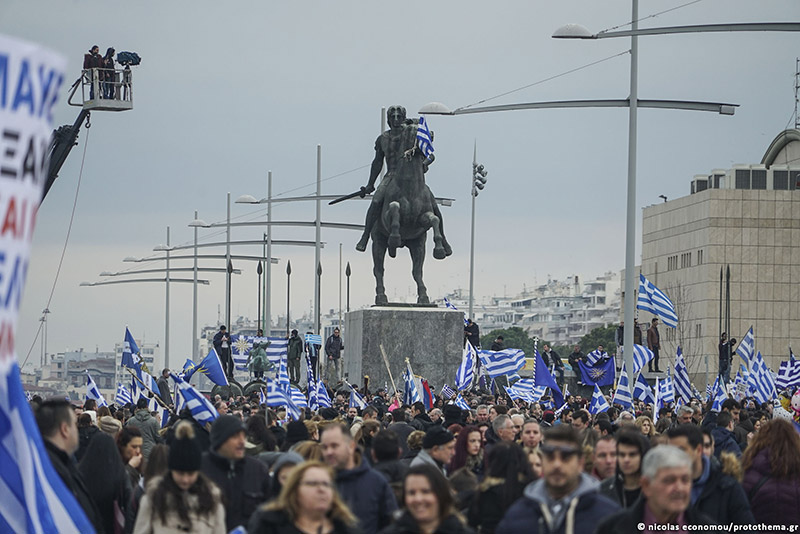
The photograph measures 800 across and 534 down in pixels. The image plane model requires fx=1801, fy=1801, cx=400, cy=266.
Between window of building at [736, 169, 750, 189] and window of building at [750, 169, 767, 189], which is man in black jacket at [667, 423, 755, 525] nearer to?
window of building at [750, 169, 767, 189]

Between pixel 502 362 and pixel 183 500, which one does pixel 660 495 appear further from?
pixel 502 362

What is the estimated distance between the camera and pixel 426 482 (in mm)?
8070

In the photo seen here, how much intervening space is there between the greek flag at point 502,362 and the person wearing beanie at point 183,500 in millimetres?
21561

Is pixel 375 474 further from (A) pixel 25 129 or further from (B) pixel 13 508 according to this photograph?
(A) pixel 25 129

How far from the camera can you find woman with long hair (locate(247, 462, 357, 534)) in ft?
26.2

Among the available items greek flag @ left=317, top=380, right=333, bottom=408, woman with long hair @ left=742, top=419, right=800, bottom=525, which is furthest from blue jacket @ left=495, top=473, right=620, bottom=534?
greek flag @ left=317, top=380, right=333, bottom=408

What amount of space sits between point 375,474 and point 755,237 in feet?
378

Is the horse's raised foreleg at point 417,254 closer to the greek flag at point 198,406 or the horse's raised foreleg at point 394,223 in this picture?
the horse's raised foreleg at point 394,223

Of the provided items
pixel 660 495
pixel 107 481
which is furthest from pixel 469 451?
pixel 660 495

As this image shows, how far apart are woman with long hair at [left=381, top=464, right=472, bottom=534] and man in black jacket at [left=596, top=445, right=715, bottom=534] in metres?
0.74

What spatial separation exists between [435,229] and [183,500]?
26.7 meters

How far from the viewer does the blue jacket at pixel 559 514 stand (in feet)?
25.7

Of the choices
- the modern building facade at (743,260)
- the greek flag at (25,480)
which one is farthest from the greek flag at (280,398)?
the modern building facade at (743,260)

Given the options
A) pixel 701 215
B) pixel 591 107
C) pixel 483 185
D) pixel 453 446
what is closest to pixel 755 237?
pixel 701 215
